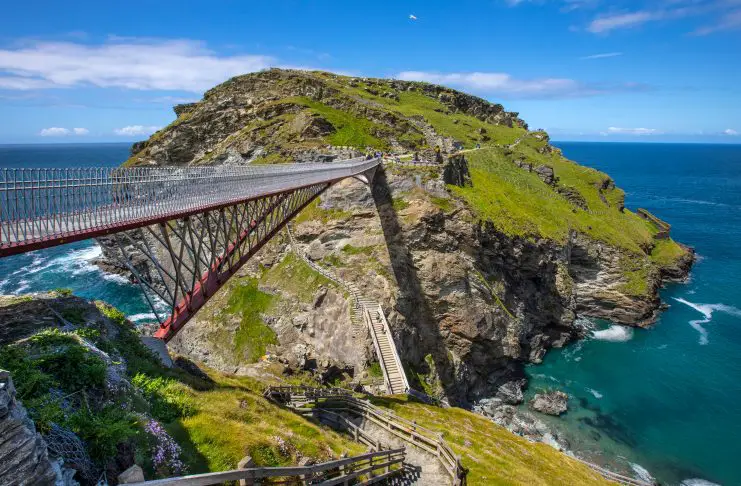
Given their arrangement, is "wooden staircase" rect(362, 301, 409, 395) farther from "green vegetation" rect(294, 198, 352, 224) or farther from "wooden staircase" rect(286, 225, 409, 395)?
"green vegetation" rect(294, 198, 352, 224)

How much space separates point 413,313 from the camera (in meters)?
49.2

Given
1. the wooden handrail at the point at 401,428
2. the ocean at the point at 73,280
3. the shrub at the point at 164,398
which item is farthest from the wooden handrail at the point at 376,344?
the ocean at the point at 73,280

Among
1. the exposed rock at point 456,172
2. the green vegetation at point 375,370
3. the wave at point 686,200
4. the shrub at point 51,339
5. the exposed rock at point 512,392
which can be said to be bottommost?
the exposed rock at point 512,392

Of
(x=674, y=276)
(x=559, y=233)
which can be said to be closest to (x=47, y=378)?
(x=559, y=233)

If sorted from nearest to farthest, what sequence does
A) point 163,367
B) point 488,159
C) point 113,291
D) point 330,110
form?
point 163,367 → point 113,291 → point 330,110 → point 488,159

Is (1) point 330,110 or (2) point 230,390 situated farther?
(1) point 330,110

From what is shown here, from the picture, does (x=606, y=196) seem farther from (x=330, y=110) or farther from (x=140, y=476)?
(x=140, y=476)

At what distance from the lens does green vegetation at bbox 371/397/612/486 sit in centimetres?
2361

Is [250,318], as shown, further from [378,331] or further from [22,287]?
[22,287]

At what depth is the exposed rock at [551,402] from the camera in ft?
153

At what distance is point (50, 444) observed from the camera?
856 cm

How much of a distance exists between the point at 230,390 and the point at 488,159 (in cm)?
7773

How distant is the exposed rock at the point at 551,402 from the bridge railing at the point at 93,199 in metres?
40.2

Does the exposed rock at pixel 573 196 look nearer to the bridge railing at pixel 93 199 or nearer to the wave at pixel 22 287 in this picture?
the bridge railing at pixel 93 199
